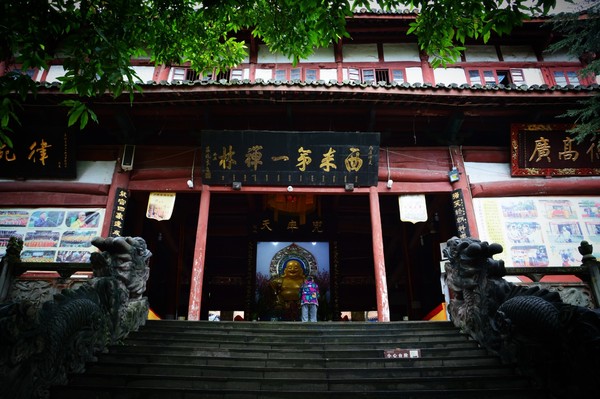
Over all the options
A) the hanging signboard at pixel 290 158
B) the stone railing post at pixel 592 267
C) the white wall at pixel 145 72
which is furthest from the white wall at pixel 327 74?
the stone railing post at pixel 592 267

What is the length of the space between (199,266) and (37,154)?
507 centimetres

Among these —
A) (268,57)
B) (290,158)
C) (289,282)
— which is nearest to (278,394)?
(290,158)

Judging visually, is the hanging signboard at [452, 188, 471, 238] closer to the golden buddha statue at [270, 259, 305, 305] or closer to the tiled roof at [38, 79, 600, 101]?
the tiled roof at [38, 79, 600, 101]

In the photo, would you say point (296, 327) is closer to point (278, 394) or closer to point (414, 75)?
point (278, 394)

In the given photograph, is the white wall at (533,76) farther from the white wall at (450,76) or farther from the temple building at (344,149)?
the white wall at (450,76)

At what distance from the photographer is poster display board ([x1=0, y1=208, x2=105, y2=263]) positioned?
8.80m

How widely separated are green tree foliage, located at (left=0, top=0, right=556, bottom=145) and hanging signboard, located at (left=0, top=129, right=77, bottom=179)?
469cm

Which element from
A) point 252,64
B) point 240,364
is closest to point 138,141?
point 252,64

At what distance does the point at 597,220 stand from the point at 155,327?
32.8ft

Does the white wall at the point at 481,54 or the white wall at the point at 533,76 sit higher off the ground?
the white wall at the point at 481,54

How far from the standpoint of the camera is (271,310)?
1259cm

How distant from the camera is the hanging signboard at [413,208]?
9562 mm

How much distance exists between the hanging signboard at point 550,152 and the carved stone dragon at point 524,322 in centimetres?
497

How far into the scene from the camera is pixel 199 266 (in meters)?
8.65
